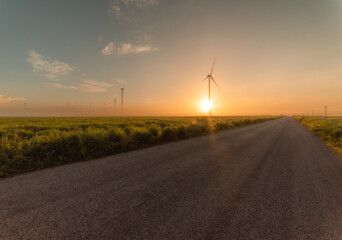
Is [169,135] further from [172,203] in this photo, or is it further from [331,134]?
[331,134]

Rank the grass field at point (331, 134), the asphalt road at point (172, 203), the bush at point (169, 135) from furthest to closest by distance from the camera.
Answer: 1. the bush at point (169, 135)
2. the grass field at point (331, 134)
3. the asphalt road at point (172, 203)

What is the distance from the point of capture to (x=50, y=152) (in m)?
6.38

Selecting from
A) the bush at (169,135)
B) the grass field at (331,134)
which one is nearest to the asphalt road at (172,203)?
the bush at (169,135)

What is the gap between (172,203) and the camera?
3.13 metres

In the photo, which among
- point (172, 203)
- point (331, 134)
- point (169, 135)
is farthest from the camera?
point (331, 134)

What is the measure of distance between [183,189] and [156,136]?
8.01m

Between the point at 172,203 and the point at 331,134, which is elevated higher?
the point at 331,134

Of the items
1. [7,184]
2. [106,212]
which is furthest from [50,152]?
[106,212]

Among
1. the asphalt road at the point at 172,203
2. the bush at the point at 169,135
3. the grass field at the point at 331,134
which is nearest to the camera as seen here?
the asphalt road at the point at 172,203

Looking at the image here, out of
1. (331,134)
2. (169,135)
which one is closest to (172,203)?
(169,135)

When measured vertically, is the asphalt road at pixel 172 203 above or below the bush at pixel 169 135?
below

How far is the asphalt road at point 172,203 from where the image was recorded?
238 cm

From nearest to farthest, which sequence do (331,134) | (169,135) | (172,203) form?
1. (172,203)
2. (169,135)
3. (331,134)

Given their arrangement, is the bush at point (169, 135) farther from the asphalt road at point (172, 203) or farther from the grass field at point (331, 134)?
the grass field at point (331, 134)
